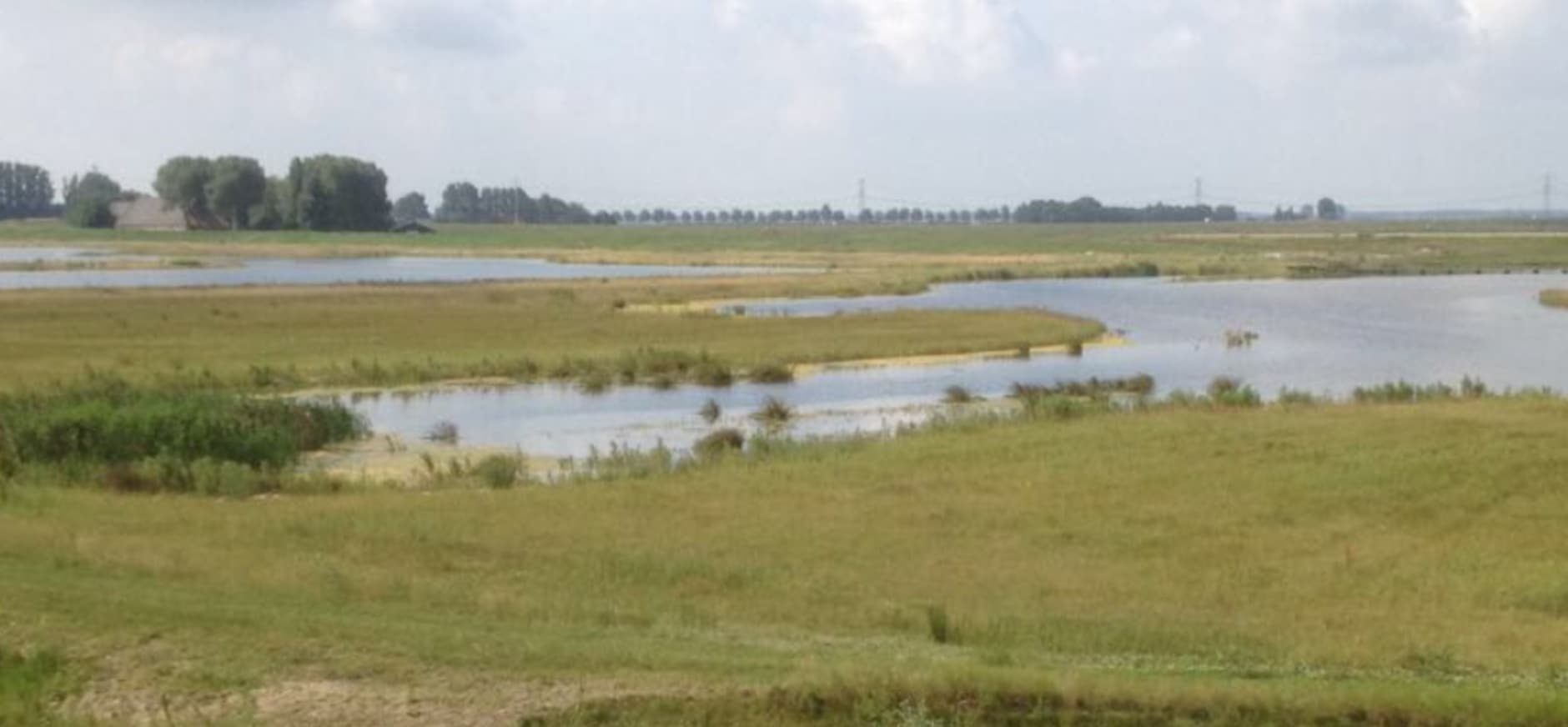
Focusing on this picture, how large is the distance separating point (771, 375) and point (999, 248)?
118 meters

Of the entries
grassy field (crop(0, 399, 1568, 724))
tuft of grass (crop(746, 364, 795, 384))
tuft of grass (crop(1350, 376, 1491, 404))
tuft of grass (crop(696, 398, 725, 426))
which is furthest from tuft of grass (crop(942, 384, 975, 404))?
grassy field (crop(0, 399, 1568, 724))

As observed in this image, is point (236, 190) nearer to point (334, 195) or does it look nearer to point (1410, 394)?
point (334, 195)

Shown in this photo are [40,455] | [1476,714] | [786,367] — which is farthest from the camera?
[786,367]

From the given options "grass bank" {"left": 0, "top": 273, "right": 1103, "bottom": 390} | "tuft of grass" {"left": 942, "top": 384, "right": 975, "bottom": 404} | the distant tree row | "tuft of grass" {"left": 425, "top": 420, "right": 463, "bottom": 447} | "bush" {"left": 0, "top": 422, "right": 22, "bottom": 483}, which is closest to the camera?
"bush" {"left": 0, "top": 422, "right": 22, "bottom": 483}

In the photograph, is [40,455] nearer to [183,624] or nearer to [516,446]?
[516,446]

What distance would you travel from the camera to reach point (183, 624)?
12.9m

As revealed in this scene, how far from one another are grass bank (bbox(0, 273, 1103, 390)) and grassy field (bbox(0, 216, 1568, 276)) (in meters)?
47.1

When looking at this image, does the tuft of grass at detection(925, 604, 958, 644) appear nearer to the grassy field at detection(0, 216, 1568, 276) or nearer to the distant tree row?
the grassy field at detection(0, 216, 1568, 276)

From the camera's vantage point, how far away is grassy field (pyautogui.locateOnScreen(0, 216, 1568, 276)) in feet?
382

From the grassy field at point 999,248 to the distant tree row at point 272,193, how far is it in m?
3.73

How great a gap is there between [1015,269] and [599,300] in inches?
1536

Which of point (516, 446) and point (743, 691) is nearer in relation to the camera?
point (743, 691)

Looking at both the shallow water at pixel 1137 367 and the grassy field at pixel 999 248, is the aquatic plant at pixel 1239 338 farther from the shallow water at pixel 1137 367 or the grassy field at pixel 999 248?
the grassy field at pixel 999 248

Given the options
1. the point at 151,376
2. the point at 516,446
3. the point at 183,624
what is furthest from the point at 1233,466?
the point at 151,376
